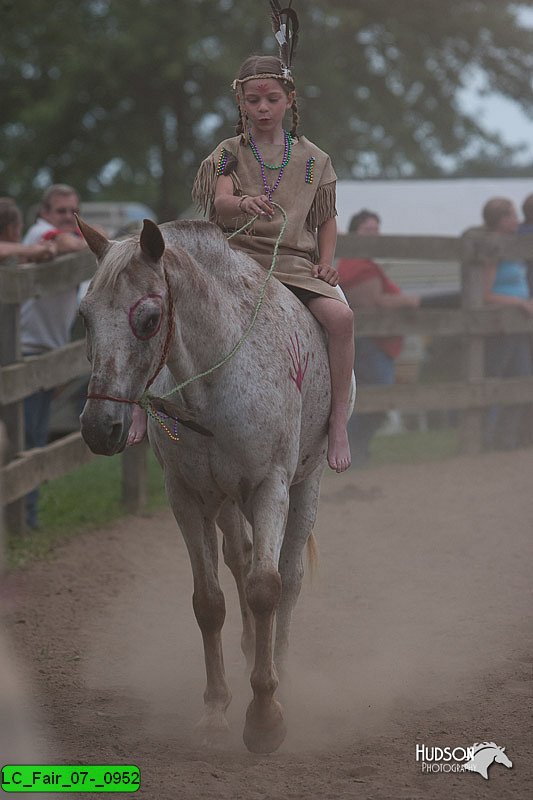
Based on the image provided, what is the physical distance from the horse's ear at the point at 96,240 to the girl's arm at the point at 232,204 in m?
0.64

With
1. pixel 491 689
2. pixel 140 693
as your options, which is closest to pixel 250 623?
pixel 140 693

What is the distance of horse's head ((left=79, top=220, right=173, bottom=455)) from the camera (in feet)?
12.1

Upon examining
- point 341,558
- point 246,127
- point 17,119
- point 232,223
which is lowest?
point 341,558

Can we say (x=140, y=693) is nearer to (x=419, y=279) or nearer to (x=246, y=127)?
(x=246, y=127)

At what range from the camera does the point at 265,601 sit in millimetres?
4273

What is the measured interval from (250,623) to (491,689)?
1086 mm

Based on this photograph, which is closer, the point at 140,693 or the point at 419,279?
the point at 140,693

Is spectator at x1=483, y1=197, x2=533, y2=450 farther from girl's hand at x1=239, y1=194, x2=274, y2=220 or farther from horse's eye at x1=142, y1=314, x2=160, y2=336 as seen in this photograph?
horse's eye at x1=142, y1=314, x2=160, y2=336

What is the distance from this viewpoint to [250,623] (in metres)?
5.17

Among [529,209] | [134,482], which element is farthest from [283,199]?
[529,209]

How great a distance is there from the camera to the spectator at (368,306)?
33.3 ft

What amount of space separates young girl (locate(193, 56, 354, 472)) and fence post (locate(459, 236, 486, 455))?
224 inches

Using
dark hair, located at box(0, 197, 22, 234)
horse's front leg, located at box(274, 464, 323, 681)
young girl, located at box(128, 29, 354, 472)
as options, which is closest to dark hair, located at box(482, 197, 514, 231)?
dark hair, located at box(0, 197, 22, 234)

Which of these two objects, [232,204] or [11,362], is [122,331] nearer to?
[232,204]
